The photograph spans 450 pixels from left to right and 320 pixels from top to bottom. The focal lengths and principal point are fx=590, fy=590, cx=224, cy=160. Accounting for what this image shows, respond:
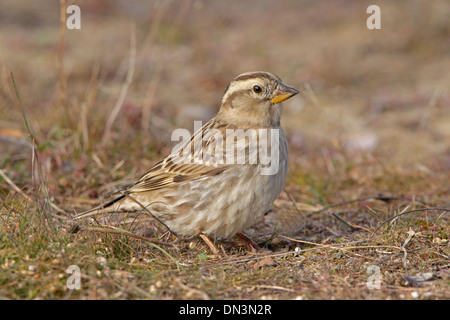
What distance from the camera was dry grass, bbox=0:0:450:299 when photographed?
3832 millimetres

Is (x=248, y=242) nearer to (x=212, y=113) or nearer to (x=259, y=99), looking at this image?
(x=259, y=99)

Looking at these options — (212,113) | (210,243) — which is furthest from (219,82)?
(210,243)

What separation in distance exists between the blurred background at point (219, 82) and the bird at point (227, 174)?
1.30 m

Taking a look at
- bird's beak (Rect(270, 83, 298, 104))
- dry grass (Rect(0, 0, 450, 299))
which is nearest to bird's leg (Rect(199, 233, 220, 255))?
dry grass (Rect(0, 0, 450, 299))

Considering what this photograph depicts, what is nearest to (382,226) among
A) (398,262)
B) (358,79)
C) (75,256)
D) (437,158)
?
(398,262)

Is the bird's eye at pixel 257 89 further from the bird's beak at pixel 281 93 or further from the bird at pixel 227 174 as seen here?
the bird's beak at pixel 281 93

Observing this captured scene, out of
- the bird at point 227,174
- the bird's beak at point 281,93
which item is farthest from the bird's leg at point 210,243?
the bird's beak at point 281,93

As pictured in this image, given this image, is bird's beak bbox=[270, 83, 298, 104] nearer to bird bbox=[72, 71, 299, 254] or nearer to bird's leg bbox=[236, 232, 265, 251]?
bird bbox=[72, 71, 299, 254]

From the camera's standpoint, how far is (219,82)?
10.6 meters

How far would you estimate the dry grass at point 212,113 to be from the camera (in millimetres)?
3832

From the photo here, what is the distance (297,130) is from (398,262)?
5094 millimetres

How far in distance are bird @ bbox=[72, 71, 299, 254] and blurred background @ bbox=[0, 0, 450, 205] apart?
4.26ft

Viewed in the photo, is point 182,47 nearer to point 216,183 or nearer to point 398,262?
point 216,183

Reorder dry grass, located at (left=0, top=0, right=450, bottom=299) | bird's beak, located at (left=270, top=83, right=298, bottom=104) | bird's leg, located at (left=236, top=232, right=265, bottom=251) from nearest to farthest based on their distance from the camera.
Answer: dry grass, located at (left=0, top=0, right=450, bottom=299), bird's leg, located at (left=236, top=232, right=265, bottom=251), bird's beak, located at (left=270, top=83, right=298, bottom=104)
